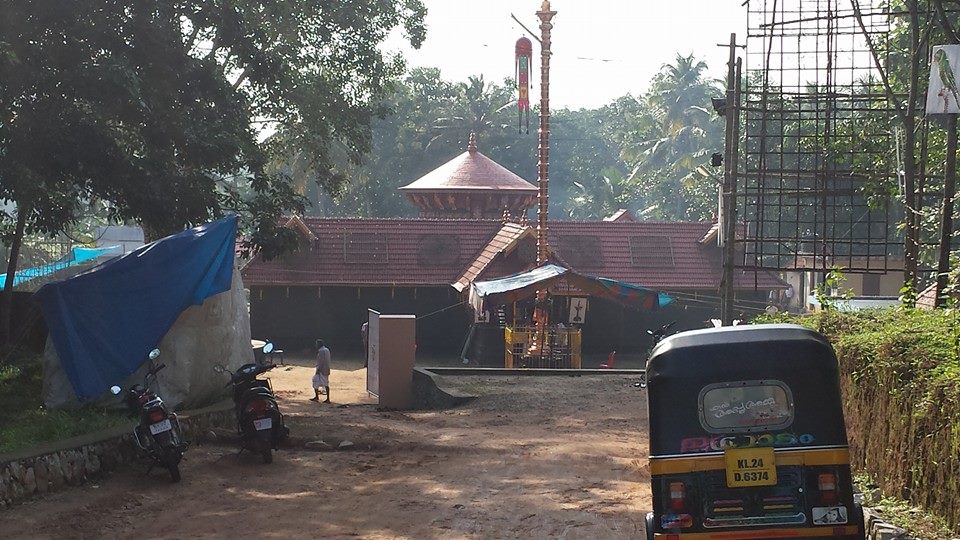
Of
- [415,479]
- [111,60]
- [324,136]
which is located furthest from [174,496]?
[324,136]

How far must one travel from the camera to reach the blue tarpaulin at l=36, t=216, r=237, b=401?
1390 cm

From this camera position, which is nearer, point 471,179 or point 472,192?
point 472,192

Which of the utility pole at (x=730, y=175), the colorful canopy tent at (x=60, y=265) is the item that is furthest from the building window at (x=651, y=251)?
Answer: the colorful canopy tent at (x=60, y=265)

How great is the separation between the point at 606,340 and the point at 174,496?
2323cm

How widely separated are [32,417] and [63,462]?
2325 millimetres

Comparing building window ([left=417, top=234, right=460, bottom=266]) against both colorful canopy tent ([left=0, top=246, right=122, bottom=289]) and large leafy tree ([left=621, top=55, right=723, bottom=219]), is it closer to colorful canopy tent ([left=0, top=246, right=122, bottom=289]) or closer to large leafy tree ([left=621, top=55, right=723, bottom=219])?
colorful canopy tent ([left=0, top=246, right=122, bottom=289])

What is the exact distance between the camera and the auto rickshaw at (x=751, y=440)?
7.36 m

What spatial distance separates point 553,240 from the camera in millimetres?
35500

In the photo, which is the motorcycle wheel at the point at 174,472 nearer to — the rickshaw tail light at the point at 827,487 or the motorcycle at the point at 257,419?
the motorcycle at the point at 257,419

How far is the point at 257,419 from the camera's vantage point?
1273cm

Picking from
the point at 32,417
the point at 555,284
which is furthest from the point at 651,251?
the point at 32,417

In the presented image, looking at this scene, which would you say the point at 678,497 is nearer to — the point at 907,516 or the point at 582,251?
the point at 907,516

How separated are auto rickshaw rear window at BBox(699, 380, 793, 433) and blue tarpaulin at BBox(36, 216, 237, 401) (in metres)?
8.75

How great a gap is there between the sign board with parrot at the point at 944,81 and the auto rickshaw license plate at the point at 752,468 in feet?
18.0
